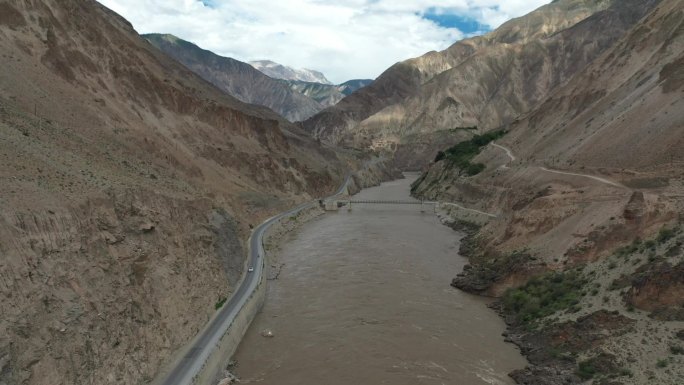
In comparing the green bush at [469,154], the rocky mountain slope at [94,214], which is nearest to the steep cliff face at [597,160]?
the green bush at [469,154]

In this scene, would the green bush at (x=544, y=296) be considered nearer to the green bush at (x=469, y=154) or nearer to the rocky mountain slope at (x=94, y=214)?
the rocky mountain slope at (x=94, y=214)

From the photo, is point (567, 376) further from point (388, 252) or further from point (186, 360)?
point (388, 252)

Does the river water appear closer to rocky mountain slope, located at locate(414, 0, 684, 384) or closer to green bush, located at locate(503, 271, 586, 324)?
green bush, located at locate(503, 271, 586, 324)

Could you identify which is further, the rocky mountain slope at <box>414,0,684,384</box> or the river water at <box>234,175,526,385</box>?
the river water at <box>234,175,526,385</box>

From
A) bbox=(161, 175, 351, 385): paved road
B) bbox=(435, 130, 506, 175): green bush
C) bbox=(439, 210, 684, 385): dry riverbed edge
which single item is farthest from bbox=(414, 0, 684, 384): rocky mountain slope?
bbox=(161, 175, 351, 385): paved road

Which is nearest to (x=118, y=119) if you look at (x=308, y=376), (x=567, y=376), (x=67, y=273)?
(x=67, y=273)

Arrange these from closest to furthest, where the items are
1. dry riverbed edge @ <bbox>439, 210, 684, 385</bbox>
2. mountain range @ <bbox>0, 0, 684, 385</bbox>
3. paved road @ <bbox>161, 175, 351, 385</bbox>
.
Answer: mountain range @ <bbox>0, 0, 684, 385</bbox>
dry riverbed edge @ <bbox>439, 210, 684, 385</bbox>
paved road @ <bbox>161, 175, 351, 385</bbox>
